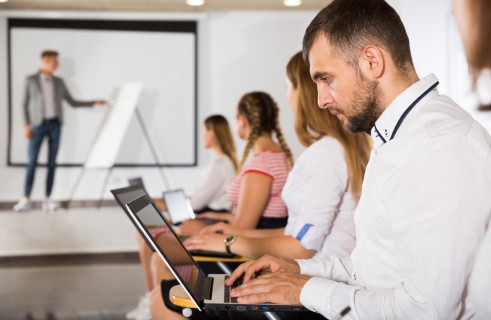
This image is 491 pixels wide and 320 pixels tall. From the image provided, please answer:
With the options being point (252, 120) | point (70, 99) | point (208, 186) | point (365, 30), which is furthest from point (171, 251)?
point (70, 99)

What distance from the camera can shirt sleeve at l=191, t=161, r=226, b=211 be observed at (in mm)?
3605

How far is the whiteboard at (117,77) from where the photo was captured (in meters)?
6.35

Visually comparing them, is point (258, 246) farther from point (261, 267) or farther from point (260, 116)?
point (260, 116)

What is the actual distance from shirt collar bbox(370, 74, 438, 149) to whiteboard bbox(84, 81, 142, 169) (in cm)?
546

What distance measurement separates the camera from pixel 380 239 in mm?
1080

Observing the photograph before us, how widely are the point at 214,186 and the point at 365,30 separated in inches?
101

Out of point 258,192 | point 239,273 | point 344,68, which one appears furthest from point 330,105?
point 258,192

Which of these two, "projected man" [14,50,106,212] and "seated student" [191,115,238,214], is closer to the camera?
"seated student" [191,115,238,214]

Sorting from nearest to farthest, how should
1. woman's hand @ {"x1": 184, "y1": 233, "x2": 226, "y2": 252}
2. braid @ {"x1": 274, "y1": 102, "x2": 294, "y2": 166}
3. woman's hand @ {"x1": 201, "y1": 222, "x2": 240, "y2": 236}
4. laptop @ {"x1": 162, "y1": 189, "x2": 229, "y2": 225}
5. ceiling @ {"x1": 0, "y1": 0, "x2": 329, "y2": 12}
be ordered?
woman's hand @ {"x1": 184, "y1": 233, "x2": 226, "y2": 252} → woman's hand @ {"x1": 201, "y1": 222, "x2": 240, "y2": 236} → braid @ {"x1": 274, "y1": 102, "x2": 294, "y2": 166} → laptop @ {"x1": 162, "y1": 189, "x2": 229, "y2": 225} → ceiling @ {"x1": 0, "y1": 0, "x2": 329, "y2": 12}

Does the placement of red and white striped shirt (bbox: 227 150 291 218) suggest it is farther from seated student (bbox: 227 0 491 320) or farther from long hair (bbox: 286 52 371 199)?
seated student (bbox: 227 0 491 320)

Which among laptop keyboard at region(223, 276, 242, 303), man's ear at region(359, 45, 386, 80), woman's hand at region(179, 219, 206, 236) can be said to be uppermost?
man's ear at region(359, 45, 386, 80)

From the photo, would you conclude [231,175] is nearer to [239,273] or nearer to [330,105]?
[239,273]

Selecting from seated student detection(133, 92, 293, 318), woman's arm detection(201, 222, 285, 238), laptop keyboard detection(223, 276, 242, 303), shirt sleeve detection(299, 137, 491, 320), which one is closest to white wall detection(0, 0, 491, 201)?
seated student detection(133, 92, 293, 318)

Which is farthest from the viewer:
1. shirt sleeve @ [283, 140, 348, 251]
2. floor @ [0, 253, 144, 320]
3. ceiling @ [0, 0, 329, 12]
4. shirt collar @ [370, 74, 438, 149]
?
ceiling @ [0, 0, 329, 12]
